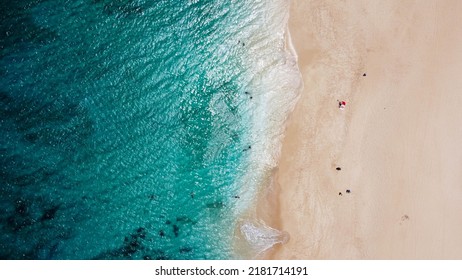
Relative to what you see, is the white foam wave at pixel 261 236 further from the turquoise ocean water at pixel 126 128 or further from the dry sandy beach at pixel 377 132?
the dry sandy beach at pixel 377 132

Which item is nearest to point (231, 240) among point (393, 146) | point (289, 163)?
point (289, 163)

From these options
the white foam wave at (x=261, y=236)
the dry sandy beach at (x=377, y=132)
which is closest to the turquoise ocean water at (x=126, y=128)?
the white foam wave at (x=261, y=236)

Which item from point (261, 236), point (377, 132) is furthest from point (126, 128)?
point (377, 132)

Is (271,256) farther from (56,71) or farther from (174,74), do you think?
(56,71)

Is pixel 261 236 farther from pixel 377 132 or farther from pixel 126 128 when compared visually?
pixel 126 128

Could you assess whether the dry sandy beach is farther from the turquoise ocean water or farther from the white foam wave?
the turquoise ocean water
